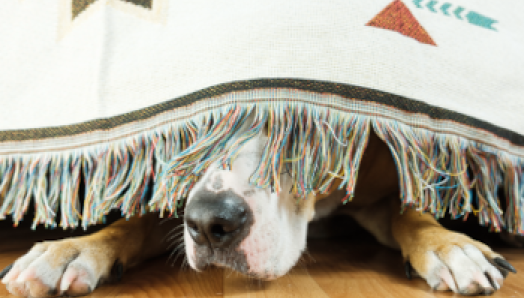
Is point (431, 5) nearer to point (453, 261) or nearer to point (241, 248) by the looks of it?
point (453, 261)

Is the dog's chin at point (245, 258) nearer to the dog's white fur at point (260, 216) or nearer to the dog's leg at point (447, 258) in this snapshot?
the dog's white fur at point (260, 216)

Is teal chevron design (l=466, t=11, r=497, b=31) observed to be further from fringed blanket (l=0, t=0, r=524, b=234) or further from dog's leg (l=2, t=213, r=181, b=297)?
dog's leg (l=2, t=213, r=181, b=297)

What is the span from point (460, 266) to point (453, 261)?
2 cm

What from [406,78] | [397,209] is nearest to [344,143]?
[406,78]

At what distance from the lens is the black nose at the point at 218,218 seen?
0.71 meters

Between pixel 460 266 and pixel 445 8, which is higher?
pixel 445 8

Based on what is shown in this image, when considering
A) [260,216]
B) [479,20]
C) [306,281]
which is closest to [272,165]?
[260,216]

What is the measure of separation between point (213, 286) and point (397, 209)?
2.03 ft

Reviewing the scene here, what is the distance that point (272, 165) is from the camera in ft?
2.54

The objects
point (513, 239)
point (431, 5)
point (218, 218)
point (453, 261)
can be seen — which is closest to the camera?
point (218, 218)

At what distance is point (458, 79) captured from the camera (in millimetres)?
906

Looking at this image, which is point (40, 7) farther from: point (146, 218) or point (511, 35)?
point (511, 35)

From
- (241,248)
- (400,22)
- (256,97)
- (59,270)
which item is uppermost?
(400,22)

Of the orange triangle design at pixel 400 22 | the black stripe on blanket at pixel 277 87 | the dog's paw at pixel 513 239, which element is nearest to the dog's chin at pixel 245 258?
the black stripe on blanket at pixel 277 87
